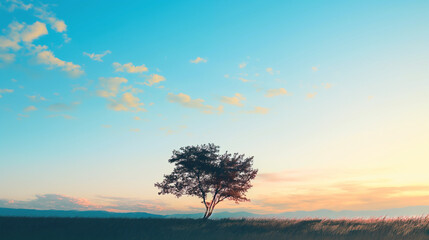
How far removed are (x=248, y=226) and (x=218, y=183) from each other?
14.8m

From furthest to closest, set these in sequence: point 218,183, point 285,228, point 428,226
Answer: point 218,183 < point 285,228 < point 428,226

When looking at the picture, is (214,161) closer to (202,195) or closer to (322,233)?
(202,195)

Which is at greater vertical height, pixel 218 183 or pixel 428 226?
pixel 218 183

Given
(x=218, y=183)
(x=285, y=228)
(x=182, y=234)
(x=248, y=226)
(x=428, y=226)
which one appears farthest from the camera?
(x=218, y=183)

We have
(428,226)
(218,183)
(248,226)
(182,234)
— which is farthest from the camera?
(218,183)

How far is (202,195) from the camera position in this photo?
153 feet

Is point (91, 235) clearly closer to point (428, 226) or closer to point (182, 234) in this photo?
point (182, 234)

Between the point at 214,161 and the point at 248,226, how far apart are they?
1588 centimetres

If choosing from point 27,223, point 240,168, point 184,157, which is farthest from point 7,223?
point 240,168

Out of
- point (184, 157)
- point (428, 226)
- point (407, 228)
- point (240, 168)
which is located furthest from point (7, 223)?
point (428, 226)

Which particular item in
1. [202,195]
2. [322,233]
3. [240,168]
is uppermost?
[240,168]

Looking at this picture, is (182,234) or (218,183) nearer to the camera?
(182,234)

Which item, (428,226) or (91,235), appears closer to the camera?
(91,235)

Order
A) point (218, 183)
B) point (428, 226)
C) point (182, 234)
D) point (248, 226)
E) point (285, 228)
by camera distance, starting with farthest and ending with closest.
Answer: point (218, 183), point (248, 226), point (285, 228), point (428, 226), point (182, 234)
